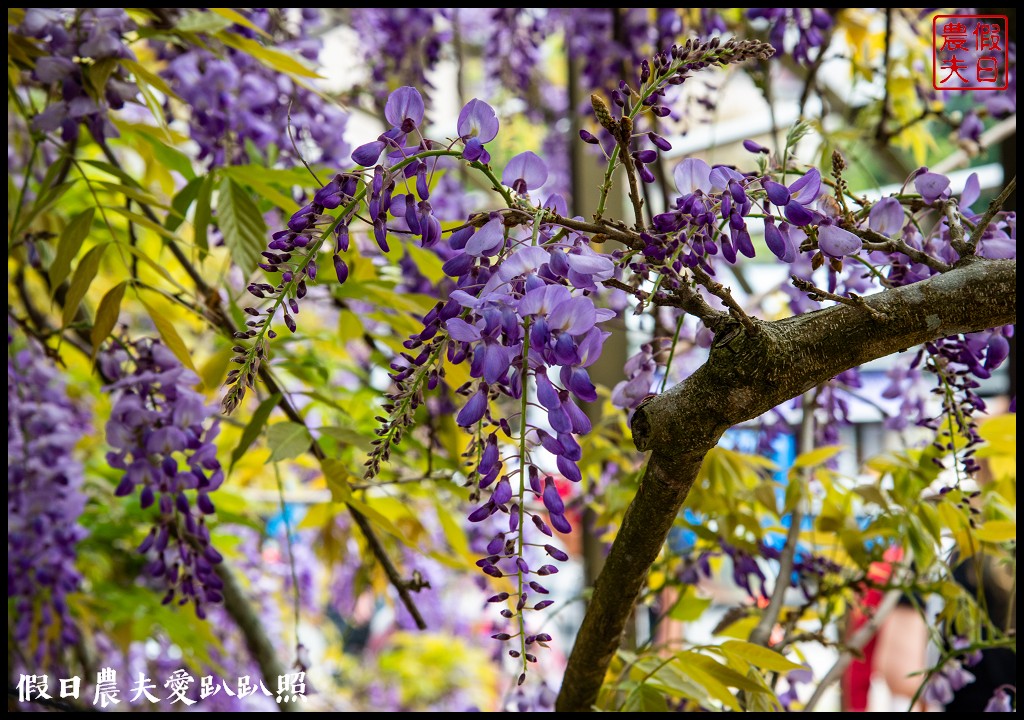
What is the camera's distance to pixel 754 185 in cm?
50

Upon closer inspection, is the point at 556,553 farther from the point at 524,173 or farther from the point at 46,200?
the point at 46,200

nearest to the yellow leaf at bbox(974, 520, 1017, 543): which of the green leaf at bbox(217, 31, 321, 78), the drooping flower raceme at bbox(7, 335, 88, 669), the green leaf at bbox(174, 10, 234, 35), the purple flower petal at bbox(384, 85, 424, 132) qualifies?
the purple flower petal at bbox(384, 85, 424, 132)

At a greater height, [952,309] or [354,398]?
[354,398]

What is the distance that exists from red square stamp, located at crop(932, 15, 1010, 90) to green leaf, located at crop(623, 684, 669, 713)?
3.79 feet

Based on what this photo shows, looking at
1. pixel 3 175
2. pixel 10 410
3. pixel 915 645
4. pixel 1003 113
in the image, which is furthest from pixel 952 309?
pixel 915 645

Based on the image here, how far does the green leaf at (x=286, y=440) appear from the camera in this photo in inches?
28.7

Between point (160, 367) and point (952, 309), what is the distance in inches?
25.8

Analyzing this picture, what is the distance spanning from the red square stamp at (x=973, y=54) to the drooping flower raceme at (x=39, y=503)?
1.40 meters

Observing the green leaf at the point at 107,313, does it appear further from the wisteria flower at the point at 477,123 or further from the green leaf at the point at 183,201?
the wisteria flower at the point at 477,123

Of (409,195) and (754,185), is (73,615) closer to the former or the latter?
(409,195)

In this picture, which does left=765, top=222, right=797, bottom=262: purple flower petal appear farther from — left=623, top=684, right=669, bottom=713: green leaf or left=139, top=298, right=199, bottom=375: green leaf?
left=139, top=298, right=199, bottom=375: green leaf

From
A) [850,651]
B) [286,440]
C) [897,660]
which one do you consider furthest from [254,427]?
[897,660]

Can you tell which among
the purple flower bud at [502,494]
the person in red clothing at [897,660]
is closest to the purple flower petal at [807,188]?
the purple flower bud at [502,494]

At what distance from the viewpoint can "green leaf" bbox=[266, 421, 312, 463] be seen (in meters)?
0.73
